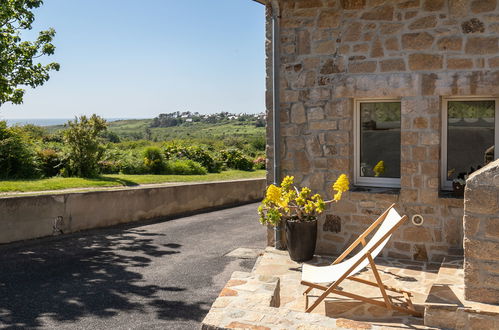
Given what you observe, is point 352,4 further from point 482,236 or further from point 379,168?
point 482,236

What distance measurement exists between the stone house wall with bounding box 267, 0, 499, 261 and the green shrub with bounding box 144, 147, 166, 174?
27.2ft

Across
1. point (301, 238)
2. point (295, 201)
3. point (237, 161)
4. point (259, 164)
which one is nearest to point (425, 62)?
point (295, 201)

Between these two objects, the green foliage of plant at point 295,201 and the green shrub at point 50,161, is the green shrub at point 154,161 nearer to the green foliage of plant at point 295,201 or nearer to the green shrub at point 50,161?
the green shrub at point 50,161

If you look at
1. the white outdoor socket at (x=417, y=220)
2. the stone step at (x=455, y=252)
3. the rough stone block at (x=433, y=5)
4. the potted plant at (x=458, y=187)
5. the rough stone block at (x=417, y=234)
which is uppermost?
the rough stone block at (x=433, y=5)

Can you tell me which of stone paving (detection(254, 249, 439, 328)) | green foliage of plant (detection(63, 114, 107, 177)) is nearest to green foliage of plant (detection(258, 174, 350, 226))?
stone paving (detection(254, 249, 439, 328))

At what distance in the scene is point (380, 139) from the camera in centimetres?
679

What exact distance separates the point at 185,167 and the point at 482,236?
12.1 meters

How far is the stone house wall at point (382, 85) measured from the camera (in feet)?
19.4

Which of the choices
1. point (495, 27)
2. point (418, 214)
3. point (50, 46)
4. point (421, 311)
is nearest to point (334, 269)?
point (421, 311)

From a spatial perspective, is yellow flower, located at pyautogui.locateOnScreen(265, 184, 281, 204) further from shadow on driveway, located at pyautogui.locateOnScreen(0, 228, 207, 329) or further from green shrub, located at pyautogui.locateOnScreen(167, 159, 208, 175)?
green shrub, located at pyautogui.locateOnScreen(167, 159, 208, 175)

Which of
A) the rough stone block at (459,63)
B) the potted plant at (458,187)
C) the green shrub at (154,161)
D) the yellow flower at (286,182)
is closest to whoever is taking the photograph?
the rough stone block at (459,63)

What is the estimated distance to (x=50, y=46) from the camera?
34.7ft

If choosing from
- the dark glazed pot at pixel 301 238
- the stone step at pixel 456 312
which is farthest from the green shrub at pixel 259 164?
the stone step at pixel 456 312

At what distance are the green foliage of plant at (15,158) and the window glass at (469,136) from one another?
1007 centimetres
